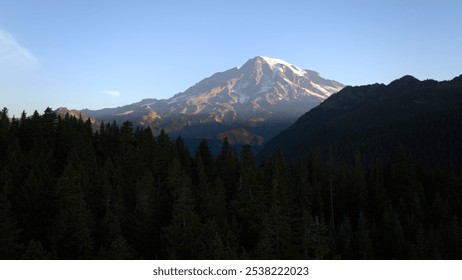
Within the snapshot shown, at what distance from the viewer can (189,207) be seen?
54.8 m

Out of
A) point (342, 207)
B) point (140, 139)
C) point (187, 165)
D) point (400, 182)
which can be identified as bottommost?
point (342, 207)

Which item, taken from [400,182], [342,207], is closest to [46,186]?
[342,207]

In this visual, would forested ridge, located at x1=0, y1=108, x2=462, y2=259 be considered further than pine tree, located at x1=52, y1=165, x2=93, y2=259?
Yes

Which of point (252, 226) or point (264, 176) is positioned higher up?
point (264, 176)

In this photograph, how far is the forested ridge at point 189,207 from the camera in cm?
4778

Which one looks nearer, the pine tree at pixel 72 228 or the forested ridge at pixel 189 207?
the pine tree at pixel 72 228

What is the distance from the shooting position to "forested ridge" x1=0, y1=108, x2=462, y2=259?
157 ft

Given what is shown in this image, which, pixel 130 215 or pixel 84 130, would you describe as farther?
pixel 84 130

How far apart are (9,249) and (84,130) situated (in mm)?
51221

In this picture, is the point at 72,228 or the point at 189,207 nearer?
the point at 72,228

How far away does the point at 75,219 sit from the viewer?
161 feet
